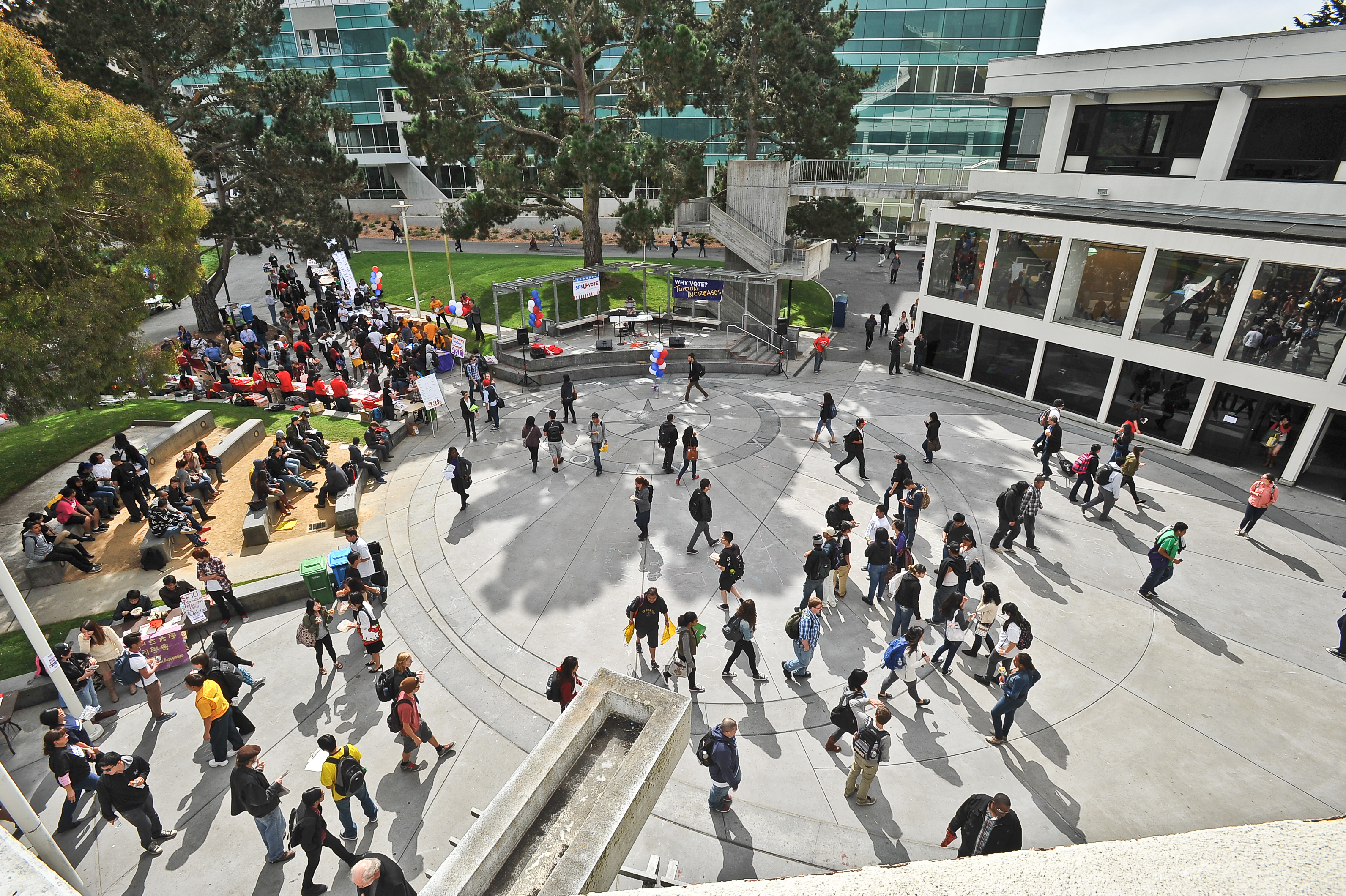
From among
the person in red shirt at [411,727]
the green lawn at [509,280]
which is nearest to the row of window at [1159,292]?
the green lawn at [509,280]

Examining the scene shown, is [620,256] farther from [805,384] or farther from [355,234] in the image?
[805,384]

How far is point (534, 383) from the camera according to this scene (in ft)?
74.8

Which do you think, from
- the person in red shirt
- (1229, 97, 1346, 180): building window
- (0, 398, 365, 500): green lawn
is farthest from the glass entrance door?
(0, 398, 365, 500): green lawn

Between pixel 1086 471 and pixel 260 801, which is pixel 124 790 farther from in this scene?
pixel 1086 471

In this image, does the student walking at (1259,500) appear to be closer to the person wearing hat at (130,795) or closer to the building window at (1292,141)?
the building window at (1292,141)

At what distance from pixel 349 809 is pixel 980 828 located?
22.5 feet

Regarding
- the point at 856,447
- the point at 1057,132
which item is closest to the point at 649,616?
the point at 856,447

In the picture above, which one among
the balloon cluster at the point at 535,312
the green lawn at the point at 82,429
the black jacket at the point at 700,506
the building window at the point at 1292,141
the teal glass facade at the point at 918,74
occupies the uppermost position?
the teal glass facade at the point at 918,74

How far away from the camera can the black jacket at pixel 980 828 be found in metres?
6.23

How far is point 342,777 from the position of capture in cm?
698

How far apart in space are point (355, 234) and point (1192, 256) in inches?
1233

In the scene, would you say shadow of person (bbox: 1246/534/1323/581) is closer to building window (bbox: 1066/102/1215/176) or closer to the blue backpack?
the blue backpack

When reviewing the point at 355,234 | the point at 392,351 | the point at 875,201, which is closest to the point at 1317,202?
the point at 392,351

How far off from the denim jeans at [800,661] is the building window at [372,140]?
56436 mm
